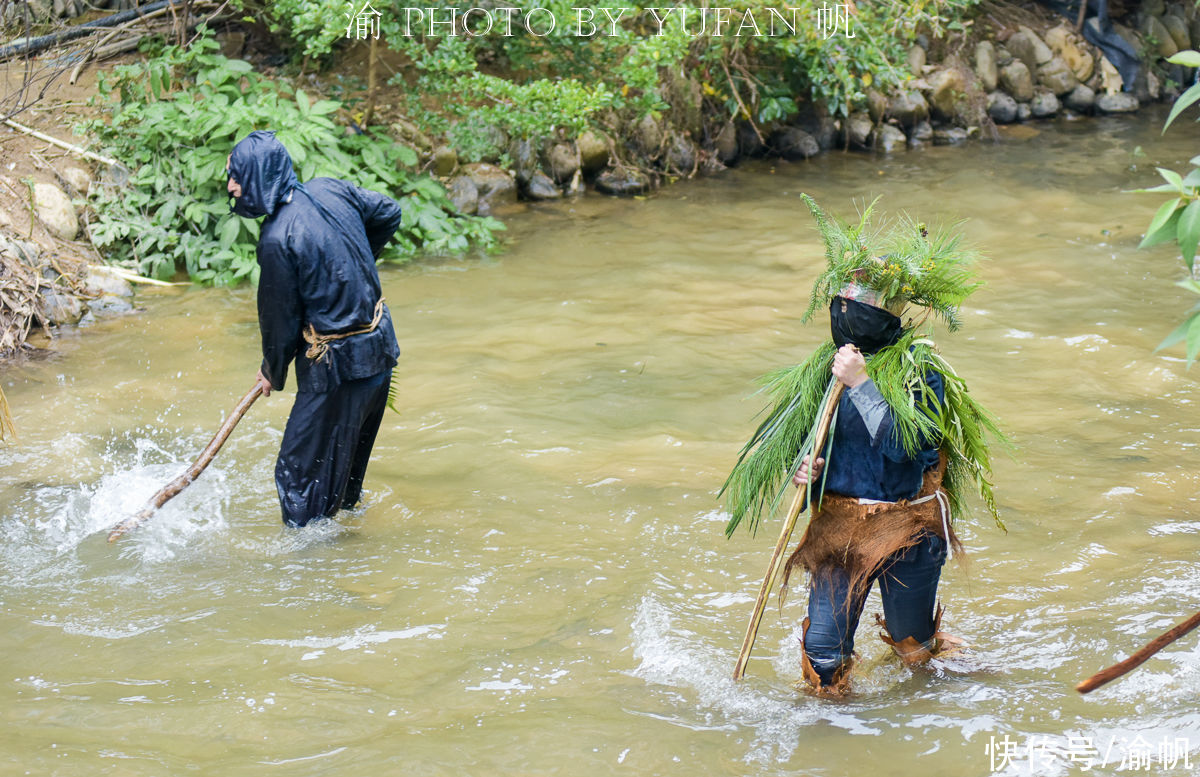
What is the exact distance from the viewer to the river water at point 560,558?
138 inches

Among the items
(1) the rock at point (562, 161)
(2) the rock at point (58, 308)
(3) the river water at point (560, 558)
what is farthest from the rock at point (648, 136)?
(2) the rock at point (58, 308)

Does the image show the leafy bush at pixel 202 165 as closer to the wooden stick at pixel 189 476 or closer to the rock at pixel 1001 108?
the wooden stick at pixel 189 476

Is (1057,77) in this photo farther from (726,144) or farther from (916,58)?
(726,144)

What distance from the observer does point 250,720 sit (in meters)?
3.58

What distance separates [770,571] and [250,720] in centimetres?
174

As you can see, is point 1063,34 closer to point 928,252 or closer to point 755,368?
point 755,368

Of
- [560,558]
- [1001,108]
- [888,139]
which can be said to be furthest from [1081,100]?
[560,558]

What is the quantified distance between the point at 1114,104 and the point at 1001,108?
176 centimetres

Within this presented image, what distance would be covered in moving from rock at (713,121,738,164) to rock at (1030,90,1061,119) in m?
4.36

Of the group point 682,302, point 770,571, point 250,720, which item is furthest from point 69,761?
point 682,302

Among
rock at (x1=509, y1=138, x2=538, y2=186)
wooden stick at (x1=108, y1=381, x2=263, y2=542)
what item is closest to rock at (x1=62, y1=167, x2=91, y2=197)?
rock at (x1=509, y1=138, x2=538, y2=186)

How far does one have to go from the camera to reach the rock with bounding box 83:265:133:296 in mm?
7824

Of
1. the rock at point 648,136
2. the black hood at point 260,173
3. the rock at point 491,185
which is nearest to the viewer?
the black hood at point 260,173

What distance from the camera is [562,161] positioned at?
10742 millimetres
